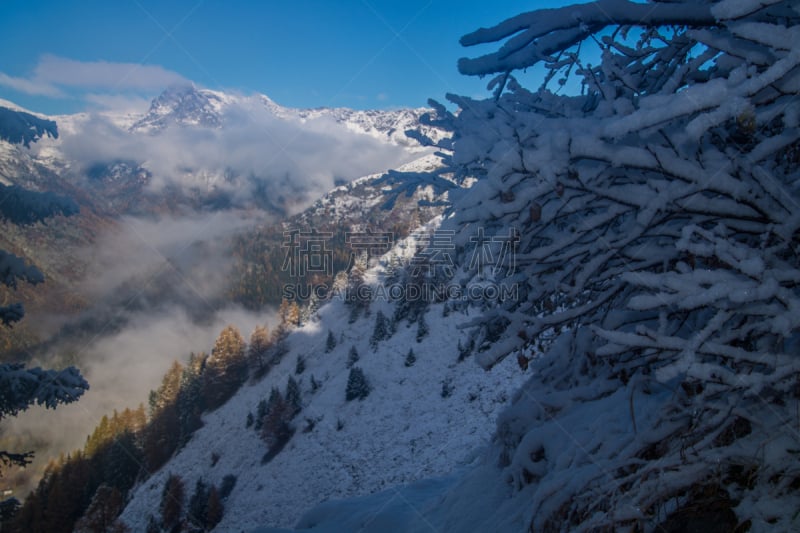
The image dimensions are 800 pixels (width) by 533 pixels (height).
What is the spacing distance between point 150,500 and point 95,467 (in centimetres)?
2346

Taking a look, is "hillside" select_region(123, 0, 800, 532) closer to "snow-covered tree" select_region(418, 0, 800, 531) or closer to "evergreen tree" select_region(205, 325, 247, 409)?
"snow-covered tree" select_region(418, 0, 800, 531)

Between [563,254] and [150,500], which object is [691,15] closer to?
[563,254]

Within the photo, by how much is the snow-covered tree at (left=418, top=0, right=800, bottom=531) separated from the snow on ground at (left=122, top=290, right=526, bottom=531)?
58.7 feet

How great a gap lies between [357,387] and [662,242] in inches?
1557

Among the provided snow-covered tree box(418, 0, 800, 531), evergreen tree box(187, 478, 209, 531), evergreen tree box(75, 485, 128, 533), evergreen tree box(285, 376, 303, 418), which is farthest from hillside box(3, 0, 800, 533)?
evergreen tree box(75, 485, 128, 533)

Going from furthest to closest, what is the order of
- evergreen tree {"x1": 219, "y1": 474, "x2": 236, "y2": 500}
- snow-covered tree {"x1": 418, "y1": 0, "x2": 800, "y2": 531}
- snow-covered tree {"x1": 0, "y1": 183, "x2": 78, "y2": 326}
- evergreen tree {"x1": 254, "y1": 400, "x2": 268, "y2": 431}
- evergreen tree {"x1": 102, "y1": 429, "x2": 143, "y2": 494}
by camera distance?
evergreen tree {"x1": 102, "y1": 429, "x2": 143, "y2": 494}
evergreen tree {"x1": 254, "y1": 400, "x2": 268, "y2": 431}
evergreen tree {"x1": 219, "y1": 474, "x2": 236, "y2": 500}
snow-covered tree {"x1": 0, "y1": 183, "x2": 78, "y2": 326}
snow-covered tree {"x1": 418, "y1": 0, "x2": 800, "y2": 531}

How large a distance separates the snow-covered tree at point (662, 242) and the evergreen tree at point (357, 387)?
124 feet

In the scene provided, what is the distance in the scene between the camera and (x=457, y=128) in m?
3.71

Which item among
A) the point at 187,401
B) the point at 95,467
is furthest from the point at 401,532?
the point at 95,467

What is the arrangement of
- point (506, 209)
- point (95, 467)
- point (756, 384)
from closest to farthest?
point (756, 384) → point (506, 209) → point (95, 467)

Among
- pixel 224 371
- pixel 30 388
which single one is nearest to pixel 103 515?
pixel 224 371

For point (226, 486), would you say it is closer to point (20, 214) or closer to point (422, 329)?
point (422, 329)

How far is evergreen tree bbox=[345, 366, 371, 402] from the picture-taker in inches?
1544

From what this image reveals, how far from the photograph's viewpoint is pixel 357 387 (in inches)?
1553
